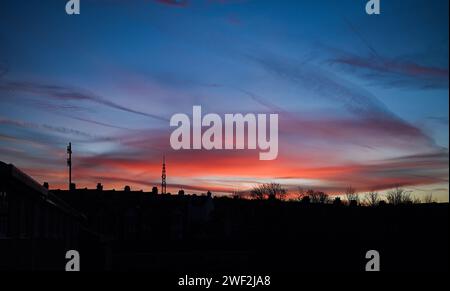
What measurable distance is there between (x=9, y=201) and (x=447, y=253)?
25549 mm

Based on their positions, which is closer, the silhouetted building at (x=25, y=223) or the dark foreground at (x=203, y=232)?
the silhouetted building at (x=25, y=223)

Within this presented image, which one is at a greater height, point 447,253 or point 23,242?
point 23,242

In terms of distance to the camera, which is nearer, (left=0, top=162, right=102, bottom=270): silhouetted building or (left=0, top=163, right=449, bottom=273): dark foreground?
(left=0, top=162, right=102, bottom=270): silhouetted building

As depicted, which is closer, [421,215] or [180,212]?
[421,215]

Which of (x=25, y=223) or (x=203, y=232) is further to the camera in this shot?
(x=203, y=232)

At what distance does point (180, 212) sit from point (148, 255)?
2004cm

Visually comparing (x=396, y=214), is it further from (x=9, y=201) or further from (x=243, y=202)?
(x=9, y=201)

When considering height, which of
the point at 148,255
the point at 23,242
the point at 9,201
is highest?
the point at 9,201

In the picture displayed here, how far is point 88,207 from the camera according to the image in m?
47.7

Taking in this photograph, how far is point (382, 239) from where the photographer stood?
116 ft

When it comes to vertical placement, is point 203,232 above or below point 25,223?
below

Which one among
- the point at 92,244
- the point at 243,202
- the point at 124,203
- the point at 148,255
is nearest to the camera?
the point at 92,244
